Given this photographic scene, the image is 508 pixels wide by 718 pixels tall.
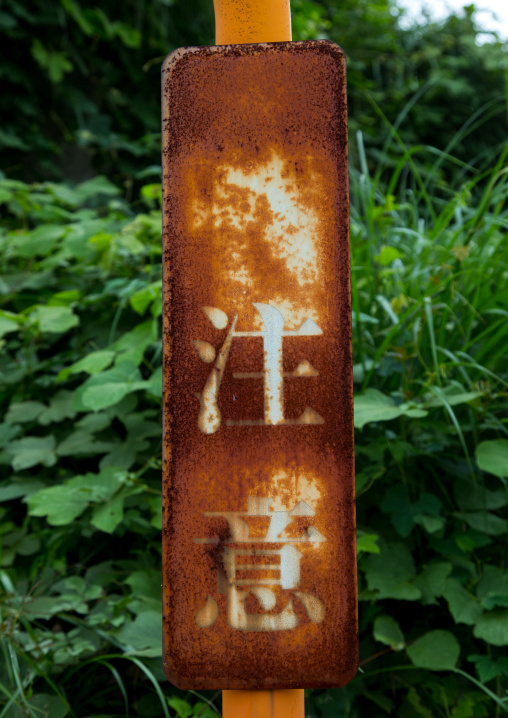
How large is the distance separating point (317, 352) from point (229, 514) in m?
0.18

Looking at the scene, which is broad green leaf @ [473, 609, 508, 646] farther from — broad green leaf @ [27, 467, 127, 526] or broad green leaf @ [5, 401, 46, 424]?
broad green leaf @ [5, 401, 46, 424]

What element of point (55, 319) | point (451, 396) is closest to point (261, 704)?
point (451, 396)

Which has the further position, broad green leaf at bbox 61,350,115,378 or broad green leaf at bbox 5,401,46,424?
broad green leaf at bbox 5,401,46,424

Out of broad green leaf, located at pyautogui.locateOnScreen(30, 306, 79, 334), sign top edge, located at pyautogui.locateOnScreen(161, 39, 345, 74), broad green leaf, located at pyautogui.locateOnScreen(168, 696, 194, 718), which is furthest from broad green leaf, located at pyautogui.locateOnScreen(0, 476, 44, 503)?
sign top edge, located at pyautogui.locateOnScreen(161, 39, 345, 74)

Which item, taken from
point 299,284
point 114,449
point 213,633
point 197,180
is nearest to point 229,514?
point 213,633

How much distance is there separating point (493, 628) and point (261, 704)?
1.66ft

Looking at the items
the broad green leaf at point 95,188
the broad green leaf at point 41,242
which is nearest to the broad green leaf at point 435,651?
the broad green leaf at point 41,242

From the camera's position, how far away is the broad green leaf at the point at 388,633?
3.01ft

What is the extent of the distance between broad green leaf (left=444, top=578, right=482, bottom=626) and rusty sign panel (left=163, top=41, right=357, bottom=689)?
0.44m

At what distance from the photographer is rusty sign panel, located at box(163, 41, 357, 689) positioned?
1.85 feet

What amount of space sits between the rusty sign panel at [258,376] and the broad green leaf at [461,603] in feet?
1.45

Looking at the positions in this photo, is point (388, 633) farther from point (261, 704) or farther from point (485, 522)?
point (261, 704)

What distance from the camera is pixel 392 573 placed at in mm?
991

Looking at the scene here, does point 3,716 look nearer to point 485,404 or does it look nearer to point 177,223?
point 177,223
